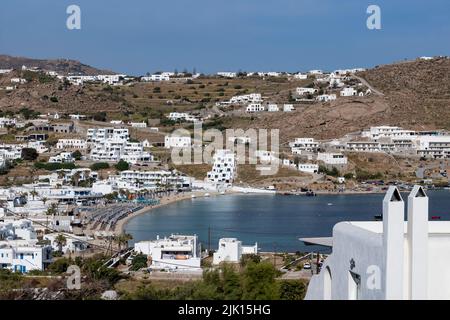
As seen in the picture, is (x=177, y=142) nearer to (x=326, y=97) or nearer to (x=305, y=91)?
(x=326, y=97)

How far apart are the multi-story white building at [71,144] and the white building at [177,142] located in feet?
6.88

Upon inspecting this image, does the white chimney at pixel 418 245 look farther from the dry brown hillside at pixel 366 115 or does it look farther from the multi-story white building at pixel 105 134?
the dry brown hillside at pixel 366 115

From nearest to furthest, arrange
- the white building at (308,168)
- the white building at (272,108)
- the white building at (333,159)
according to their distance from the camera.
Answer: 1. the white building at (308,168)
2. the white building at (333,159)
3. the white building at (272,108)

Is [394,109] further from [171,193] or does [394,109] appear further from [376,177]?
[171,193]

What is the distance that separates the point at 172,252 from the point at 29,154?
12.8 meters

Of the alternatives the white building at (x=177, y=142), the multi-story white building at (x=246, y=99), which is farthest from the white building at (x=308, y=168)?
the multi-story white building at (x=246, y=99)

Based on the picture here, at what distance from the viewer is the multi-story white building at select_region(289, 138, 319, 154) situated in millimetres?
25562

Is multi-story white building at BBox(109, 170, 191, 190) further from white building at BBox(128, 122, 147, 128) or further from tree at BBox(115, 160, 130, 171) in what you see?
white building at BBox(128, 122, 147, 128)

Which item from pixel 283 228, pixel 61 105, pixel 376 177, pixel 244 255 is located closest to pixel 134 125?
pixel 61 105

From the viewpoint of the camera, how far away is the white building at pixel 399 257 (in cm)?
365

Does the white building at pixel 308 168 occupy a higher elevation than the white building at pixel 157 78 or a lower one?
lower

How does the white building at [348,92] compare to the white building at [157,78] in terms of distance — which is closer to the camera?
the white building at [348,92]

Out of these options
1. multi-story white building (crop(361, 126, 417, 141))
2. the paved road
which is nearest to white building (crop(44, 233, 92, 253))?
multi-story white building (crop(361, 126, 417, 141))

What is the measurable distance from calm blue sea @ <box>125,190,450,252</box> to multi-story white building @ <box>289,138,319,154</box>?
3.68 meters
